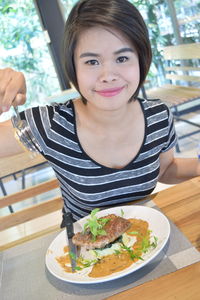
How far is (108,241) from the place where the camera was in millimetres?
834

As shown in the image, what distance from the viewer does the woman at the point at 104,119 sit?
38.9 inches

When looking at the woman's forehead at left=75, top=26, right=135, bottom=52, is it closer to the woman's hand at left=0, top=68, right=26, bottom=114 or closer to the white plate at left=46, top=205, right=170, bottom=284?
the woman's hand at left=0, top=68, right=26, bottom=114

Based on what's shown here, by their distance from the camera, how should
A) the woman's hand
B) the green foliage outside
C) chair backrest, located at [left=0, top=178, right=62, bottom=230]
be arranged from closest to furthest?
the woman's hand < chair backrest, located at [left=0, top=178, right=62, bottom=230] < the green foliage outside

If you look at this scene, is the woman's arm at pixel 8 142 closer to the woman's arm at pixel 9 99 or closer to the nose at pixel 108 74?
the woman's arm at pixel 9 99

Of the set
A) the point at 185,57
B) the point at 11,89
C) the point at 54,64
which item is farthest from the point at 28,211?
the point at 54,64

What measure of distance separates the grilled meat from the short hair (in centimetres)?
51

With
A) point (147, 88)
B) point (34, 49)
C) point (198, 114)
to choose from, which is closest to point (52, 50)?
point (34, 49)

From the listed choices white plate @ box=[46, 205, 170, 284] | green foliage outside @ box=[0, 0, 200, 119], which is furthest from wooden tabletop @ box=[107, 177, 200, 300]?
green foliage outside @ box=[0, 0, 200, 119]

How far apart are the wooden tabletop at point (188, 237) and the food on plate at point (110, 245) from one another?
8 centimetres

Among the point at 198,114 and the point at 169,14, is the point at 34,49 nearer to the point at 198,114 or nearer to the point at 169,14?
the point at 169,14

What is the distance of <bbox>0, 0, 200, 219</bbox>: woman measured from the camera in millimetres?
989

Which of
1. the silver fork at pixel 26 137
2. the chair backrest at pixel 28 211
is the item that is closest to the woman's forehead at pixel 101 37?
the silver fork at pixel 26 137

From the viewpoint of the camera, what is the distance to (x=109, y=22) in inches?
38.3

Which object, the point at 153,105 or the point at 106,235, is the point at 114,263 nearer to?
the point at 106,235
